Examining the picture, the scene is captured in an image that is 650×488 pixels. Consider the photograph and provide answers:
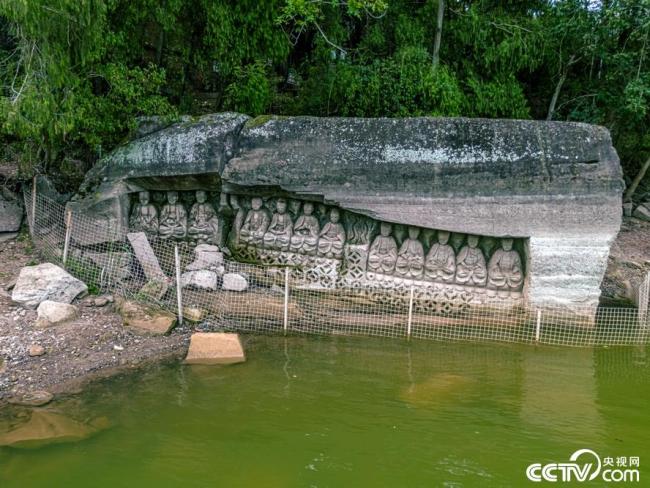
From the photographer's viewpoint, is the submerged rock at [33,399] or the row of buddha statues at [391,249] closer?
the submerged rock at [33,399]

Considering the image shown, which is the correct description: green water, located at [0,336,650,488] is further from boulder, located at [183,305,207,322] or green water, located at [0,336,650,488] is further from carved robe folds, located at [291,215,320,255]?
carved robe folds, located at [291,215,320,255]

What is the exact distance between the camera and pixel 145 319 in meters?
8.16

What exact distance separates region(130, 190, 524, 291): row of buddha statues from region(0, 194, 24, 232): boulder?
188 cm

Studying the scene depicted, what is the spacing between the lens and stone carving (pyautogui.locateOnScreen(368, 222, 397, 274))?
31.6 feet

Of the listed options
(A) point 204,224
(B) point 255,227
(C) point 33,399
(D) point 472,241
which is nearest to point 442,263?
(D) point 472,241

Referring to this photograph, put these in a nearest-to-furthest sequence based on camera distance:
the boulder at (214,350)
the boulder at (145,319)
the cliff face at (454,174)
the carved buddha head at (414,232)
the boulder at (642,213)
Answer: the boulder at (214,350) → the boulder at (145,319) → the cliff face at (454,174) → the carved buddha head at (414,232) → the boulder at (642,213)

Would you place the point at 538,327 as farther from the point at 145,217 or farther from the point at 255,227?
the point at 145,217

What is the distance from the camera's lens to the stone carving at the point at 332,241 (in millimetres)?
9820

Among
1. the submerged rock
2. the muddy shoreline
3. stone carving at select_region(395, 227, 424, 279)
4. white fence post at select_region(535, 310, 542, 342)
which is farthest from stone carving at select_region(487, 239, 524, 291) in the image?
the submerged rock

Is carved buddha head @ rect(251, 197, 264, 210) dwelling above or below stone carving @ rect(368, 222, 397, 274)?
above

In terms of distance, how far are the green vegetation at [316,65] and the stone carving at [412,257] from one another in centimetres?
373

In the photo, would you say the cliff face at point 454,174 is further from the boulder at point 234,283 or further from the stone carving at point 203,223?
the boulder at point 234,283

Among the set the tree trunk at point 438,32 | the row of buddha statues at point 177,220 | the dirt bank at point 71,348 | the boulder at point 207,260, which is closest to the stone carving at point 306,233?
the boulder at point 207,260

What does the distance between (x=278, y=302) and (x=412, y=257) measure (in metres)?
2.24
